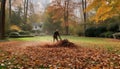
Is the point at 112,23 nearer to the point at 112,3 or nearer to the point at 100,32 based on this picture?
the point at 100,32

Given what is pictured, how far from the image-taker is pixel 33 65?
8102mm

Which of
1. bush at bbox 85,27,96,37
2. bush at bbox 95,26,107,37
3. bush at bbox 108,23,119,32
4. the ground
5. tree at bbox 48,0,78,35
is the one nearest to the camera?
the ground

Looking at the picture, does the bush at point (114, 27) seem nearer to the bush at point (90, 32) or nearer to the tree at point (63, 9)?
the bush at point (90, 32)

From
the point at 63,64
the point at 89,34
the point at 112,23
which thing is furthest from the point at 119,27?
the point at 63,64

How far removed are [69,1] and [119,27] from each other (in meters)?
18.9

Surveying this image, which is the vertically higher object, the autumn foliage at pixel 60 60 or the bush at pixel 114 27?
the bush at pixel 114 27

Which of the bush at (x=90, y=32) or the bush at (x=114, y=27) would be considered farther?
the bush at (x=90, y=32)

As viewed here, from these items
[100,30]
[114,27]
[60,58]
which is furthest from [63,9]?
[60,58]

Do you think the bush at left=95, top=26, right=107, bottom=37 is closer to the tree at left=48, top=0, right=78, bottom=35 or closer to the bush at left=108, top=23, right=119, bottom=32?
the bush at left=108, top=23, right=119, bottom=32

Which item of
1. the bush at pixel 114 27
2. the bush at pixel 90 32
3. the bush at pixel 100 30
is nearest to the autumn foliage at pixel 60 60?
the bush at pixel 114 27

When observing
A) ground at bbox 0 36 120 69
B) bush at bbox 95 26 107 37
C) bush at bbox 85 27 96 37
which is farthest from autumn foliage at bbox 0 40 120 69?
bush at bbox 85 27 96 37

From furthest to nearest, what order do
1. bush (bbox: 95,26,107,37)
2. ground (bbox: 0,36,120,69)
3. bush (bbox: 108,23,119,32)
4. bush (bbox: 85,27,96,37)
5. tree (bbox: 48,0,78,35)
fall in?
tree (bbox: 48,0,78,35), bush (bbox: 85,27,96,37), bush (bbox: 95,26,107,37), bush (bbox: 108,23,119,32), ground (bbox: 0,36,120,69)

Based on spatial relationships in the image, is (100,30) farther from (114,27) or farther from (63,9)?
(63,9)

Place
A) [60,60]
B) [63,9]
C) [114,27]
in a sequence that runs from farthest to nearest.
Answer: [63,9], [114,27], [60,60]
